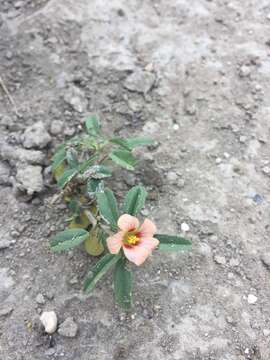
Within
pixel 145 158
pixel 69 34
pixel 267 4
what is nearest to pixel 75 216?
pixel 145 158

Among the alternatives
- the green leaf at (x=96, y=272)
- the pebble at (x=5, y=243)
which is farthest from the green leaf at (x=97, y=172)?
the pebble at (x=5, y=243)

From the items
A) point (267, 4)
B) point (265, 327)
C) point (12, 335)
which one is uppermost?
point (267, 4)

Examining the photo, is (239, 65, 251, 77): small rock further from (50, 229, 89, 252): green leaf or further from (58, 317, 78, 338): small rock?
(58, 317, 78, 338): small rock

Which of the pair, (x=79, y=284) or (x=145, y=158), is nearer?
(x=79, y=284)

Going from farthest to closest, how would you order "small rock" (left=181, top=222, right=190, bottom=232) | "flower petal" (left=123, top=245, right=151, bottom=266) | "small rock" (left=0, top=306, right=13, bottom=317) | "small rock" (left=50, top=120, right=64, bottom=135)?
"small rock" (left=50, top=120, right=64, bottom=135)
"small rock" (left=181, top=222, right=190, bottom=232)
"small rock" (left=0, top=306, right=13, bottom=317)
"flower petal" (left=123, top=245, right=151, bottom=266)

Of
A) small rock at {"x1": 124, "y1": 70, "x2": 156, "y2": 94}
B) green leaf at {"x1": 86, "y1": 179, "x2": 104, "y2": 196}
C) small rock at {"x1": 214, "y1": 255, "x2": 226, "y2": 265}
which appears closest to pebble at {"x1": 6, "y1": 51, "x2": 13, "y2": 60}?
small rock at {"x1": 124, "y1": 70, "x2": 156, "y2": 94}

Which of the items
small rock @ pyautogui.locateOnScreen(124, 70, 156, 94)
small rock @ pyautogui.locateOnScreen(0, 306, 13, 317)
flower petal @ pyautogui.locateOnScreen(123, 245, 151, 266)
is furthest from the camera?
small rock @ pyautogui.locateOnScreen(124, 70, 156, 94)

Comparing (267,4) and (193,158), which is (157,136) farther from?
(267,4)
